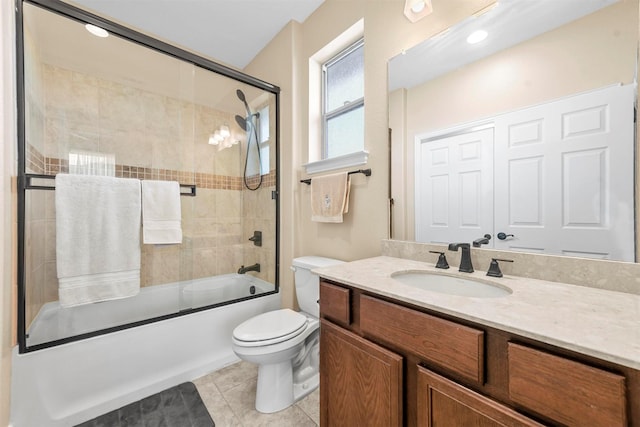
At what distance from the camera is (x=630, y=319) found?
0.60 m

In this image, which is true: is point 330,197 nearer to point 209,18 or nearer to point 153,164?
point 153,164

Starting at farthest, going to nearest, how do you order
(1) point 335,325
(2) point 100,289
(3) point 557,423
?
1. (2) point 100,289
2. (1) point 335,325
3. (3) point 557,423

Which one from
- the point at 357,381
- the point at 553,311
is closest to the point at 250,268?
the point at 357,381

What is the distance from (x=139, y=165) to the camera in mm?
1829

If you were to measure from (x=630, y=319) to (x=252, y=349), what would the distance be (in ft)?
4.64

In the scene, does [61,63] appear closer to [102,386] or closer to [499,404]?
[102,386]

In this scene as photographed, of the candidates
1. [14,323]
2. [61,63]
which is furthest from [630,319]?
[61,63]

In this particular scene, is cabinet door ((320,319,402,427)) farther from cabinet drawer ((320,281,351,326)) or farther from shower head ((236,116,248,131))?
shower head ((236,116,248,131))

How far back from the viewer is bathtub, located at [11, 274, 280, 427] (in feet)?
4.14

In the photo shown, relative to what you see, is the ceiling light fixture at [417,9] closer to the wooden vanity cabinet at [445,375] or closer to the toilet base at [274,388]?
the wooden vanity cabinet at [445,375]

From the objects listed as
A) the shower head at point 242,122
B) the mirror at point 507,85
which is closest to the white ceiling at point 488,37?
the mirror at point 507,85

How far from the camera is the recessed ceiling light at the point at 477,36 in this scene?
112 centimetres

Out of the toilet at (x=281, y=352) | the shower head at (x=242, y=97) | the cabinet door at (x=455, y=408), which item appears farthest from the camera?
the shower head at (x=242, y=97)

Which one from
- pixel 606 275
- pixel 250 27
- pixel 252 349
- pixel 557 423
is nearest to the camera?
pixel 557 423
